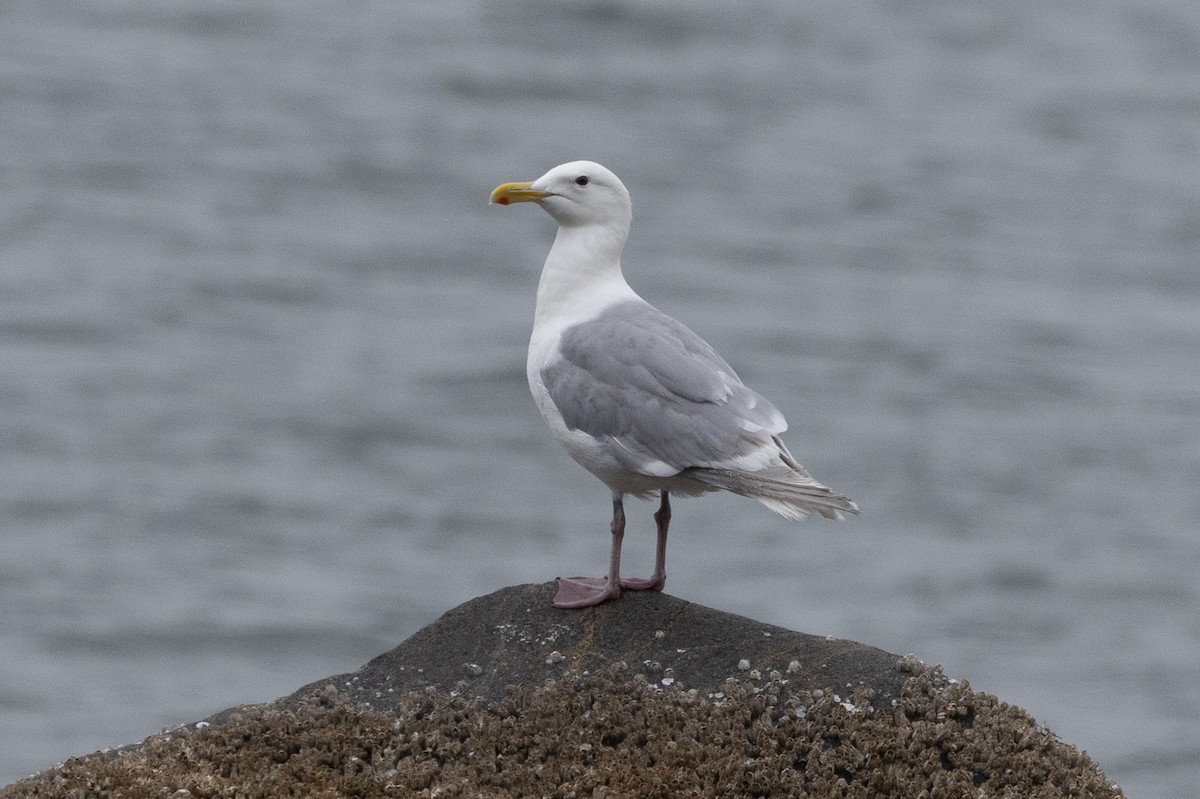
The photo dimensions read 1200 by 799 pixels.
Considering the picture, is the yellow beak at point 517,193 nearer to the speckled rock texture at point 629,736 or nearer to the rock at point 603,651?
the rock at point 603,651

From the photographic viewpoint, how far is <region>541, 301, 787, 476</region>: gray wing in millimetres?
7457

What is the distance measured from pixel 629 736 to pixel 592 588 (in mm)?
1412

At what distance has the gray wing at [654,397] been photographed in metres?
7.46

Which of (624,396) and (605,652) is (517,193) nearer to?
(624,396)

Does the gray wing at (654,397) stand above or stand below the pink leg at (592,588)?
above

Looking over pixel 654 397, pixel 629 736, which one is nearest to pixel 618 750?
pixel 629 736

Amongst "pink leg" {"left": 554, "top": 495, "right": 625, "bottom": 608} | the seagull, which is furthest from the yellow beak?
"pink leg" {"left": 554, "top": 495, "right": 625, "bottom": 608}

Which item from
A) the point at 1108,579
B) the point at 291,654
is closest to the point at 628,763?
the point at 291,654

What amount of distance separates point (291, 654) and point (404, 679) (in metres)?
9.33

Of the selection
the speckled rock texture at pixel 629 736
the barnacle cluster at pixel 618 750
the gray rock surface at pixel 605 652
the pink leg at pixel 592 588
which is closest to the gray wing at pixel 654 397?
the pink leg at pixel 592 588

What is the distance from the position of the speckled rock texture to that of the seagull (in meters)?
0.64

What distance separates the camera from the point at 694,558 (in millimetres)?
17766

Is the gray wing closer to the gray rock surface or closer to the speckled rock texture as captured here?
the gray rock surface

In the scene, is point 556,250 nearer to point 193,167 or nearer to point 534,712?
point 534,712
